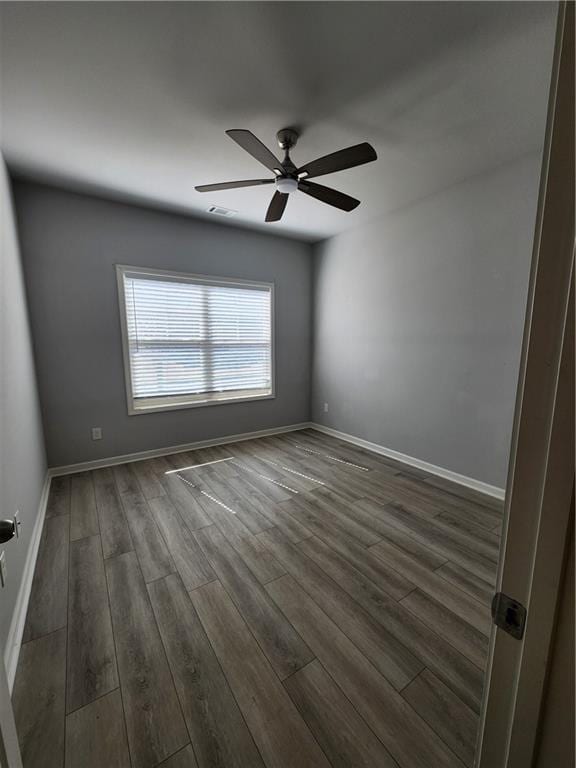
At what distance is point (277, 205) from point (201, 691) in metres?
2.86

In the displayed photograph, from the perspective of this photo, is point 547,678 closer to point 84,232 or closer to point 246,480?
point 246,480

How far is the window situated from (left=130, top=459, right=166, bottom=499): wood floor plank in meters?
0.59

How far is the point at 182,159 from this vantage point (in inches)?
92.0

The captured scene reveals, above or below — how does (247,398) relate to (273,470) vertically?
above

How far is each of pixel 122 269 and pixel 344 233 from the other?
2.69m

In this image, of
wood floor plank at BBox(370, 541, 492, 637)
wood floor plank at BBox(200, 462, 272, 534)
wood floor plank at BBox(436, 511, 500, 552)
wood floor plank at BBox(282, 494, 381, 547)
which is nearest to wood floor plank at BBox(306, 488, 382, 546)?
wood floor plank at BBox(282, 494, 381, 547)

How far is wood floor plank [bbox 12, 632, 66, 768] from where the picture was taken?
997 millimetres

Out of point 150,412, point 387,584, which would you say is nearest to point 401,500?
point 387,584

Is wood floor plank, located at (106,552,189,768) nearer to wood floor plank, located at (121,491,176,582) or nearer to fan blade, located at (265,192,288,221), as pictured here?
wood floor plank, located at (121,491,176,582)

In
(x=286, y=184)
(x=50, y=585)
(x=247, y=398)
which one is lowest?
(x=50, y=585)

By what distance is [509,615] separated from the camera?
1.57ft

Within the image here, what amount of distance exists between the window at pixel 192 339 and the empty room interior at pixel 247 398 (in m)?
0.03

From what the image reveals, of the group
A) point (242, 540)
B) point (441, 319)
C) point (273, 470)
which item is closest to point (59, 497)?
point (242, 540)

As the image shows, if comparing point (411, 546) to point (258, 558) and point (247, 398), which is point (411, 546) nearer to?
point (258, 558)
